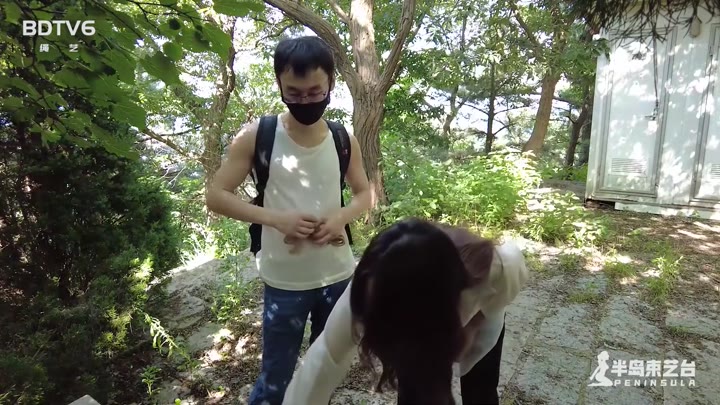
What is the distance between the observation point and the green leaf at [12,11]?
121 cm

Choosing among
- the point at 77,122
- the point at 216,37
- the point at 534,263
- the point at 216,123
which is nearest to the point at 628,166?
the point at 534,263

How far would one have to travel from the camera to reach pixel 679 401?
223 centimetres

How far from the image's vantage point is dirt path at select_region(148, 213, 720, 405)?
229 centimetres

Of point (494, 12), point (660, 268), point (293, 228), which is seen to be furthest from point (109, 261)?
point (494, 12)

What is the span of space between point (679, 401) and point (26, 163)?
352 centimetres

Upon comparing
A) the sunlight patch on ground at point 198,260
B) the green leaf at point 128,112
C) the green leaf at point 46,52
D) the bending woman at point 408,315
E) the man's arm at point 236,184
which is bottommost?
the sunlight patch on ground at point 198,260

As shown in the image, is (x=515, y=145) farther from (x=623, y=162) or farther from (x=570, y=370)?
(x=570, y=370)

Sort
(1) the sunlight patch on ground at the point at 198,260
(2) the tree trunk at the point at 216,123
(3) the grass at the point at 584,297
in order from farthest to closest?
(2) the tree trunk at the point at 216,123
(1) the sunlight patch on ground at the point at 198,260
(3) the grass at the point at 584,297

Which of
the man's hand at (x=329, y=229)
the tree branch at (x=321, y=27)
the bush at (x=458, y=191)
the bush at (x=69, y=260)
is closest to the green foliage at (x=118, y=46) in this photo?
the man's hand at (x=329, y=229)

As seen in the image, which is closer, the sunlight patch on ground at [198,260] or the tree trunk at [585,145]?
the sunlight patch on ground at [198,260]

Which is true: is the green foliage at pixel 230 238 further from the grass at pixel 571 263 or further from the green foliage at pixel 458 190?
the grass at pixel 571 263

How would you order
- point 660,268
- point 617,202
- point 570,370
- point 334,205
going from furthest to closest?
point 617,202 → point 660,268 → point 570,370 → point 334,205

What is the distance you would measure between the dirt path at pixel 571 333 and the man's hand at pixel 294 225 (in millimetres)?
1224

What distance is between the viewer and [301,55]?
52.1 inches
